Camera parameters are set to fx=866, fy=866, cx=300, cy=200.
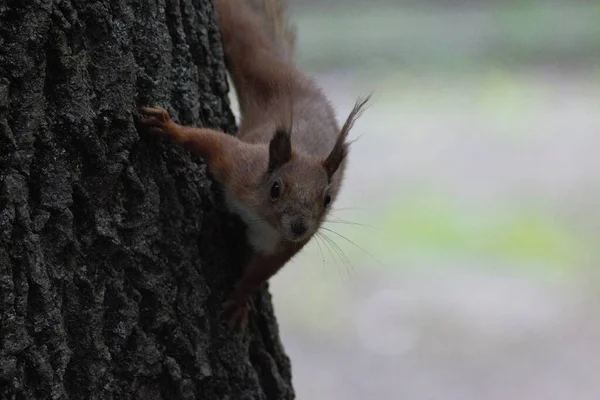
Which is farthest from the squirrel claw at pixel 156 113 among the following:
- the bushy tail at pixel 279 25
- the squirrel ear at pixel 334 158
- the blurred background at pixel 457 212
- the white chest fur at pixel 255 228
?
the blurred background at pixel 457 212

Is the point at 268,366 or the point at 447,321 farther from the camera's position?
the point at 447,321

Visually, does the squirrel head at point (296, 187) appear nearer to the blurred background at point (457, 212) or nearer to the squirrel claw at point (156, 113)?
the squirrel claw at point (156, 113)

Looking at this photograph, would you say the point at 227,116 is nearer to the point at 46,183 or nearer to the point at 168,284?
the point at 168,284

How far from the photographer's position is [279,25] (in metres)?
2.31

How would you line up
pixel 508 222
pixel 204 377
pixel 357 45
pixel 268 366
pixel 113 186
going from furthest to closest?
pixel 357 45 → pixel 508 222 → pixel 268 366 → pixel 204 377 → pixel 113 186

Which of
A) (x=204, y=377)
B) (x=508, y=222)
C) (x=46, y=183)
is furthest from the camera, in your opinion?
(x=508, y=222)

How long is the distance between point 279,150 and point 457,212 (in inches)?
106

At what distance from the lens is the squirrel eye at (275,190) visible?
1829 millimetres

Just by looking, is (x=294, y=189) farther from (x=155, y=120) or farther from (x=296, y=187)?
(x=155, y=120)

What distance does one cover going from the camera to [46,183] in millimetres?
1253

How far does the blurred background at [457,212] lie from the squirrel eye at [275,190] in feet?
3.23

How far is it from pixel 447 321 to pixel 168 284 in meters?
2.56

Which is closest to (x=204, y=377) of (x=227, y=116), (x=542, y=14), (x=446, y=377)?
(x=227, y=116)

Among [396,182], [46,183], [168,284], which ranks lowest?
[46,183]
